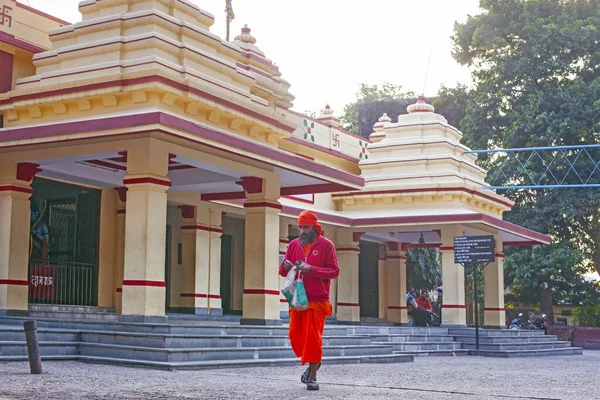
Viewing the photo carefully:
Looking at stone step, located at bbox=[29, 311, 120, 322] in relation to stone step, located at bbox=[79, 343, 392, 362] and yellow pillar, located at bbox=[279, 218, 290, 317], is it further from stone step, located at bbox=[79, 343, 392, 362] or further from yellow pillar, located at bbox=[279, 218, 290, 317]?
yellow pillar, located at bbox=[279, 218, 290, 317]

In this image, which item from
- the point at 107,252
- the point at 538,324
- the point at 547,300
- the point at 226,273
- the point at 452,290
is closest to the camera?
the point at 107,252

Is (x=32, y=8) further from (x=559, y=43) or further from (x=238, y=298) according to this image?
(x=559, y=43)

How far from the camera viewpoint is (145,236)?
12297 millimetres

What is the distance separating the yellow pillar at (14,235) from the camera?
43.5 feet

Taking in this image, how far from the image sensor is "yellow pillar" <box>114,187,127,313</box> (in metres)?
16.4

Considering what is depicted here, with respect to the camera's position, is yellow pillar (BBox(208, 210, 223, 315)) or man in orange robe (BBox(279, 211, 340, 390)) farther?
yellow pillar (BBox(208, 210, 223, 315))

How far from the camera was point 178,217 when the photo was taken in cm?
1953

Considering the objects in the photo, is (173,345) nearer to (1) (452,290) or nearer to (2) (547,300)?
(1) (452,290)

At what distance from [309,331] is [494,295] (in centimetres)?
1561

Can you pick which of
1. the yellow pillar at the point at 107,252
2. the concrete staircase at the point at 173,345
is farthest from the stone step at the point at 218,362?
the yellow pillar at the point at 107,252

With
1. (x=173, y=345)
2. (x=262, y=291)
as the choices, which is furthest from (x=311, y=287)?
(x=262, y=291)

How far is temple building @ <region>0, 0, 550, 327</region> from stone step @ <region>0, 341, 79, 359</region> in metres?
1.22

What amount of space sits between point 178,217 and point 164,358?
9.35m

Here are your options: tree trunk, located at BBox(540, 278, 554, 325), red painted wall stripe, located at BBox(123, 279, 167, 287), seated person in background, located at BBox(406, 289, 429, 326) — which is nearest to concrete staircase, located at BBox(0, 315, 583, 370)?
red painted wall stripe, located at BBox(123, 279, 167, 287)
